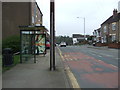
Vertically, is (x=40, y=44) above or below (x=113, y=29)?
below

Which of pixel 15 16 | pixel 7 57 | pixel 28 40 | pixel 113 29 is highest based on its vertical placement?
pixel 15 16

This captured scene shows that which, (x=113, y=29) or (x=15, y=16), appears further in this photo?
(x=113, y=29)

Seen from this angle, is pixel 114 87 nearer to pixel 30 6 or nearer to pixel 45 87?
pixel 45 87

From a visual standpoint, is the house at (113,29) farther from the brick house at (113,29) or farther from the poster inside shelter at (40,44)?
the poster inside shelter at (40,44)

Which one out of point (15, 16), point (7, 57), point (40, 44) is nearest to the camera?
point (7, 57)

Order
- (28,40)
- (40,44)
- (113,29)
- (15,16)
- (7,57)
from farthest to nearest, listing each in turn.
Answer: (113,29), (15,16), (40,44), (28,40), (7,57)

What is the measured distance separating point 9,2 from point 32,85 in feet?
115

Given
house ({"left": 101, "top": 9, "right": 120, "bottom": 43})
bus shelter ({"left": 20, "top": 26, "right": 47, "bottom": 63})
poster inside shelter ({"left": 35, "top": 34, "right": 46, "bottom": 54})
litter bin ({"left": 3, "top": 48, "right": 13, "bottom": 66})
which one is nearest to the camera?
litter bin ({"left": 3, "top": 48, "right": 13, "bottom": 66})

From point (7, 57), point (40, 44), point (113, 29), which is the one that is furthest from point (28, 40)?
point (113, 29)

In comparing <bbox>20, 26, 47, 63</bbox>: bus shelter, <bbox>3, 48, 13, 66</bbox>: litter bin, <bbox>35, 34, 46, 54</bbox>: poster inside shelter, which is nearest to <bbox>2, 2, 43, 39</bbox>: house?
<bbox>35, 34, 46, 54</bbox>: poster inside shelter

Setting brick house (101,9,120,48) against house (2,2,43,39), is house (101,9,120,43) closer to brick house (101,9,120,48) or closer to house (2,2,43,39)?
brick house (101,9,120,48)

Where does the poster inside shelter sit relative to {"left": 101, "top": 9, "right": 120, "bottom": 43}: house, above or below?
below

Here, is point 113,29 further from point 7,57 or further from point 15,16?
point 7,57

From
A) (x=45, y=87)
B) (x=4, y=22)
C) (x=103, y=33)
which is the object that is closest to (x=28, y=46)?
(x=45, y=87)
